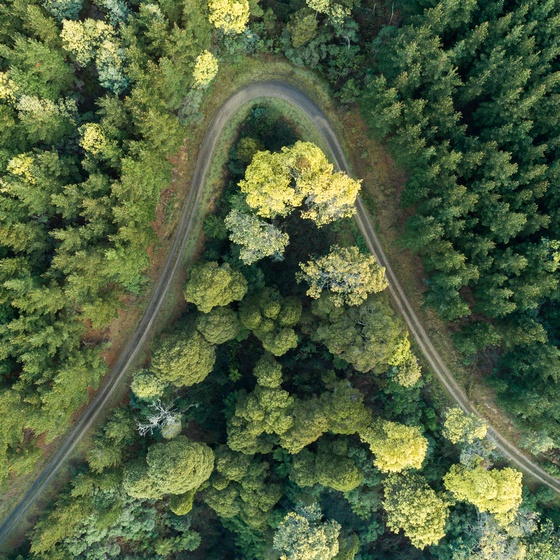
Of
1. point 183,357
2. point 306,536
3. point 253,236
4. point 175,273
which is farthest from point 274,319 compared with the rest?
point 306,536

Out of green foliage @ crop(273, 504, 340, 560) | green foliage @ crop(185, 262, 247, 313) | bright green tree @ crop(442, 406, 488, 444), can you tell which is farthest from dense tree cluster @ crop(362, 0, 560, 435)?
green foliage @ crop(273, 504, 340, 560)

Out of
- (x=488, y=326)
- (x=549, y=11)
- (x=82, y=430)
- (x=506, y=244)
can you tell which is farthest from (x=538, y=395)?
(x=82, y=430)

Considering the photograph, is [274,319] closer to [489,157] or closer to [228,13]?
[489,157]

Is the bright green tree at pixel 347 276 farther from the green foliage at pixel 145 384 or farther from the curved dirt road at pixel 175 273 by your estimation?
the green foliage at pixel 145 384

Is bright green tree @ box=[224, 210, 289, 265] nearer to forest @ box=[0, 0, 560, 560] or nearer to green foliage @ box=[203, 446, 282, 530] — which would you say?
forest @ box=[0, 0, 560, 560]

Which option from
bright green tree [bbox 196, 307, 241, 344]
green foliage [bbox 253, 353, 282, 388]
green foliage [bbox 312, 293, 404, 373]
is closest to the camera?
green foliage [bbox 312, 293, 404, 373]
